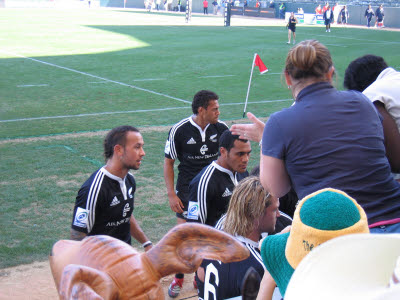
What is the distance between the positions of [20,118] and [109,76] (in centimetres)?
685

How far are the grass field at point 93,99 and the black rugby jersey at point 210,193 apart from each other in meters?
1.92

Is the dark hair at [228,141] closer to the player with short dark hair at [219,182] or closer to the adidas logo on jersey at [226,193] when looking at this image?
the player with short dark hair at [219,182]

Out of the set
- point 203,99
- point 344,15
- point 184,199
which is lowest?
point 184,199

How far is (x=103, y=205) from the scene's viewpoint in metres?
4.45

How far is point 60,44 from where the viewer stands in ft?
95.4

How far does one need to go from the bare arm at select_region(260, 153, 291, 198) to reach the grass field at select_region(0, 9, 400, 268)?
900 mm

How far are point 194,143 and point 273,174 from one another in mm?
3502

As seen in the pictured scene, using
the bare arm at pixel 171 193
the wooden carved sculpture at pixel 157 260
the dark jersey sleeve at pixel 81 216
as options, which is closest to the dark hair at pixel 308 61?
the wooden carved sculpture at pixel 157 260

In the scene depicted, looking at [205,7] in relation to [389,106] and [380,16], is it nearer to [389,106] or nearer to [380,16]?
[380,16]

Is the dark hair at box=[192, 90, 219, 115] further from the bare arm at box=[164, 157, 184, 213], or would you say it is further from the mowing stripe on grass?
the mowing stripe on grass

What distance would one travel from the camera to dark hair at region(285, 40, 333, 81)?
8.88ft

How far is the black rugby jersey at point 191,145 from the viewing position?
243 inches

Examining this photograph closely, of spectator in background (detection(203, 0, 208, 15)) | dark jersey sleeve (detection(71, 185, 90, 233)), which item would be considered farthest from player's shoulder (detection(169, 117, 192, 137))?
spectator in background (detection(203, 0, 208, 15))

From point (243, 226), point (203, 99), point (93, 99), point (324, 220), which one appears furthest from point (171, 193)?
point (93, 99)
